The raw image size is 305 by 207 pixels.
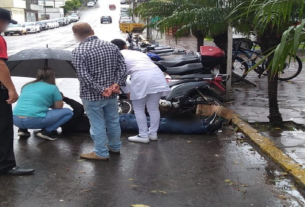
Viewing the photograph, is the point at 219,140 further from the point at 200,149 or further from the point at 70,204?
the point at 70,204

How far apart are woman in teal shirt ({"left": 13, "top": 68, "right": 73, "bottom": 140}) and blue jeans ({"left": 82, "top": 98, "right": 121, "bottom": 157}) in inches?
42.0

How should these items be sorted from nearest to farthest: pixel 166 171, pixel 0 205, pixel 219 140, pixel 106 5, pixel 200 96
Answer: pixel 0 205 → pixel 166 171 → pixel 219 140 → pixel 200 96 → pixel 106 5

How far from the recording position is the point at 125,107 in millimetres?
8555

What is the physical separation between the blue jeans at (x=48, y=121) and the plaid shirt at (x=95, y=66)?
1.18 m

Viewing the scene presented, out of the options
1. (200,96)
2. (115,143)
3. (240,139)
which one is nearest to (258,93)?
(200,96)

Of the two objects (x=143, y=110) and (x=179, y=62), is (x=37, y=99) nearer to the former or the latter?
(x=143, y=110)

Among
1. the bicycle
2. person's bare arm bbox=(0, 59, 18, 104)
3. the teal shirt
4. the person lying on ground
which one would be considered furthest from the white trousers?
the bicycle

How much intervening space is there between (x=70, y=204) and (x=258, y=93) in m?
7.53

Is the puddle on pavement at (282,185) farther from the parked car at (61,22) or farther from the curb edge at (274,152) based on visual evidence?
the parked car at (61,22)

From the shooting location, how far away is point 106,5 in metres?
113

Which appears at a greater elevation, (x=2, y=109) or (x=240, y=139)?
(x=2, y=109)

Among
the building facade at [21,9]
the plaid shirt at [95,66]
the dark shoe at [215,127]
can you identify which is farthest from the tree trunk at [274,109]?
the building facade at [21,9]

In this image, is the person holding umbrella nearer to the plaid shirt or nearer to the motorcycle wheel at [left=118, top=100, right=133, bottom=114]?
the plaid shirt

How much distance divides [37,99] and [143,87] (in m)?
1.55
